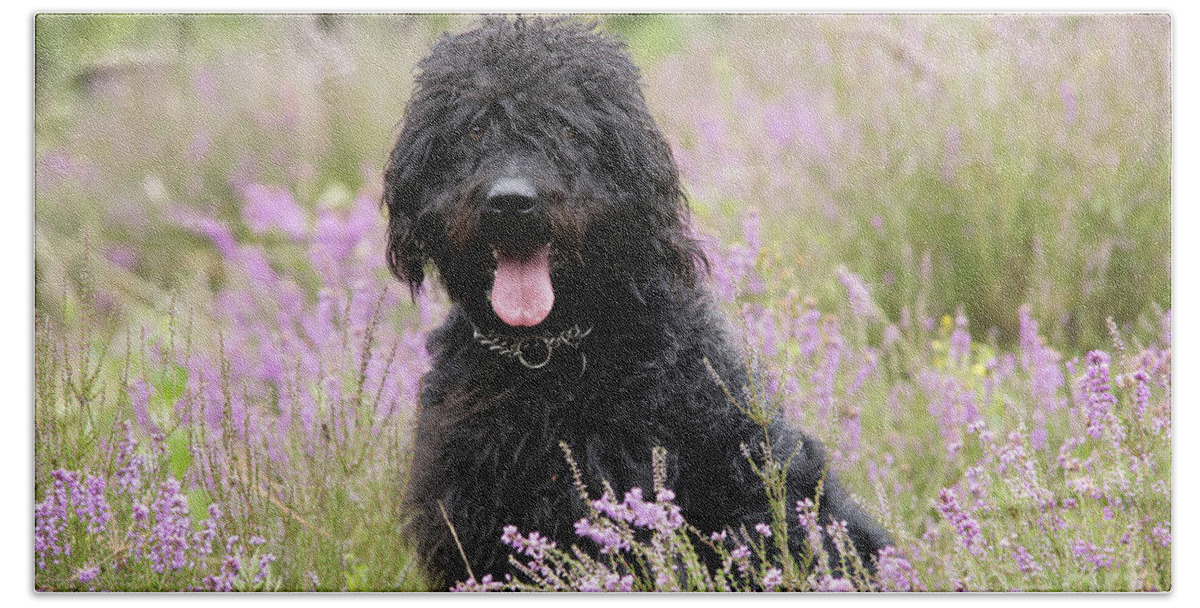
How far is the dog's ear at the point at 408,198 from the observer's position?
10.6 ft

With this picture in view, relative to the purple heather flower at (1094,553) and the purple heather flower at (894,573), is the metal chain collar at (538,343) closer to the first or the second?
the purple heather flower at (894,573)

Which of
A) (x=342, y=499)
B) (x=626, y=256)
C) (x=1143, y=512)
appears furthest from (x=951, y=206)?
(x=342, y=499)

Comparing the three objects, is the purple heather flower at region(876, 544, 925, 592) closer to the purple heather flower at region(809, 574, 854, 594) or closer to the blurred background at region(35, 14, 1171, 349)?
the purple heather flower at region(809, 574, 854, 594)

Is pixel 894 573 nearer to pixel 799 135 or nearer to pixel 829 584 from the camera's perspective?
pixel 829 584

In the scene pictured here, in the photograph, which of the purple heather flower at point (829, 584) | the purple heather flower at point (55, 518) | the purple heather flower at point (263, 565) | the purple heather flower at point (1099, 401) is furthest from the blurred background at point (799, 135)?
the purple heather flower at point (829, 584)

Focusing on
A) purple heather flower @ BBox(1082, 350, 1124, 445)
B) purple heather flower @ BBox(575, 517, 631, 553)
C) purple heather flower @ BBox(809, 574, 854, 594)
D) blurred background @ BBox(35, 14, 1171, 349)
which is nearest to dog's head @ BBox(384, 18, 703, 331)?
blurred background @ BBox(35, 14, 1171, 349)

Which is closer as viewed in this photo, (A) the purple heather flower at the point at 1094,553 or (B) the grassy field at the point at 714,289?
(A) the purple heather flower at the point at 1094,553

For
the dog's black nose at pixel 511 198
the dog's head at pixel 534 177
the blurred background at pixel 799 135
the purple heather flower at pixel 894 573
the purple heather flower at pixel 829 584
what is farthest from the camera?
the blurred background at pixel 799 135

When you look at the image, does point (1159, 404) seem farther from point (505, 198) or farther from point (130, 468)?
point (130, 468)

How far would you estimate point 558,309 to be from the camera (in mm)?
3236

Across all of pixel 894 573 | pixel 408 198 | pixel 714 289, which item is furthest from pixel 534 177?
pixel 894 573

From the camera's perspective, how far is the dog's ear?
322 cm

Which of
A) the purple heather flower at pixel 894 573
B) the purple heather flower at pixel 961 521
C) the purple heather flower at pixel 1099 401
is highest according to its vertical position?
the purple heather flower at pixel 1099 401

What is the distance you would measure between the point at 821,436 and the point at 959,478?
0.51 metres
